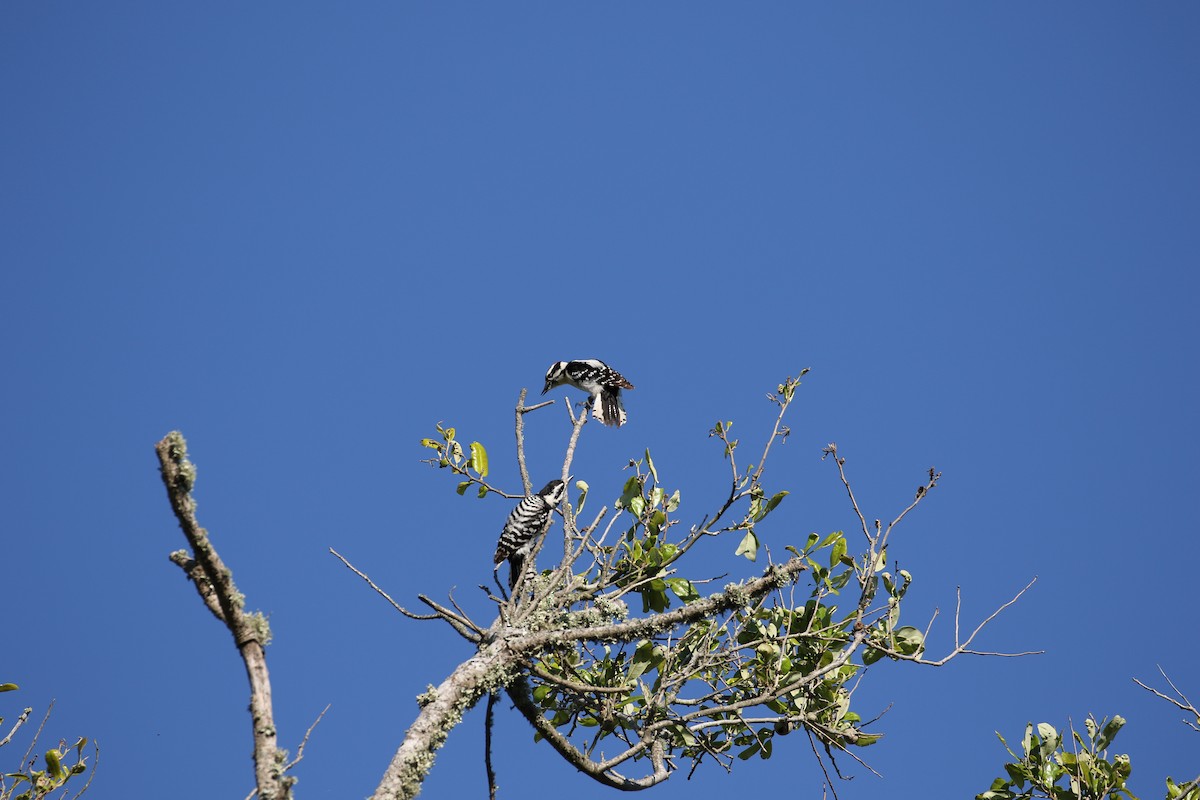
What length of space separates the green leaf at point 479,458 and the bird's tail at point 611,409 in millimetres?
2546

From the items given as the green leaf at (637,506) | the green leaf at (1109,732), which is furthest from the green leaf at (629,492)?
the green leaf at (1109,732)

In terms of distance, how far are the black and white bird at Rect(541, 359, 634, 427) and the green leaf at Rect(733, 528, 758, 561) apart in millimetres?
2885

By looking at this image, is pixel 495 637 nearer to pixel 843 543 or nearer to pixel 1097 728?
pixel 843 543

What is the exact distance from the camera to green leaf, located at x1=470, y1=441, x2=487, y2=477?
5703mm

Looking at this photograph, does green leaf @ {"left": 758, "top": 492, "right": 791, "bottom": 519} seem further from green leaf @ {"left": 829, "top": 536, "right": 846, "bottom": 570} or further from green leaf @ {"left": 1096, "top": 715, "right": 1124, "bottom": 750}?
green leaf @ {"left": 1096, "top": 715, "right": 1124, "bottom": 750}

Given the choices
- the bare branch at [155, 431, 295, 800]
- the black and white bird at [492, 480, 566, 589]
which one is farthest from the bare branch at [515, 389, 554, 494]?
the bare branch at [155, 431, 295, 800]

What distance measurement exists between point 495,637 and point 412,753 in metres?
0.75

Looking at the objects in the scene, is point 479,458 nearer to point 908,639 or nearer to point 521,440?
point 521,440

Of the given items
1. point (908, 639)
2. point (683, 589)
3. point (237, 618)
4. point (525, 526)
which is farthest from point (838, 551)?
point (237, 618)

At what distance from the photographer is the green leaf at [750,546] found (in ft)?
17.6

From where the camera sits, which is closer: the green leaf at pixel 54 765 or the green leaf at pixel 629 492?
the green leaf at pixel 54 765

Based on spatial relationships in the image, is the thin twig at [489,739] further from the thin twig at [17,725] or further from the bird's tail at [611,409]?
the bird's tail at [611,409]

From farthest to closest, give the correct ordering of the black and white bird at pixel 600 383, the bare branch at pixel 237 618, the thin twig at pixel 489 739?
the black and white bird at pixel 600 383, the thin twig at pixel 489 739, the bare branch at pixel 237 618

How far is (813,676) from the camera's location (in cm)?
410
